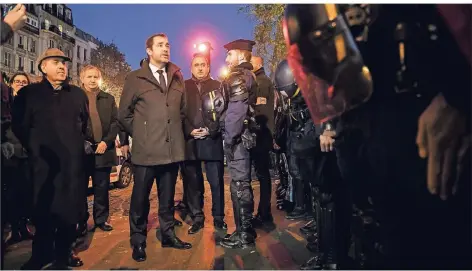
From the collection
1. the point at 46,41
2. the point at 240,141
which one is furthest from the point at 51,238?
the point at 46,41

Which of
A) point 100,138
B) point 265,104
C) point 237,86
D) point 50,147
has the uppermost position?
point 237,86

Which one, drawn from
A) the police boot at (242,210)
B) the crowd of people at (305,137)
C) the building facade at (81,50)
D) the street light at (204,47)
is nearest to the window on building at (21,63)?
the building facade at (81,50)

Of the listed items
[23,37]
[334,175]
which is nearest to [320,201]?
[334,175]

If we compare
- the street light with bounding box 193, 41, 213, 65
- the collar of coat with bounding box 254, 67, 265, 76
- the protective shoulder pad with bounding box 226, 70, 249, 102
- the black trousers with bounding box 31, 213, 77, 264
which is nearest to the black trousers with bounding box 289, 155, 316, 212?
the protective shoulder pad with bounding box 226, 70, 249, 102

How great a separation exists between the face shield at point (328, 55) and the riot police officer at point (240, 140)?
7.45 ft

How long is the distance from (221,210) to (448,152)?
3813mm

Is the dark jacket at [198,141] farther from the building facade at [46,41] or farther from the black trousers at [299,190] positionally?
the building facade at [46,41]

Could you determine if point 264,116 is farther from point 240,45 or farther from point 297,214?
point 297,214

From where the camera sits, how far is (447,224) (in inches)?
75.5

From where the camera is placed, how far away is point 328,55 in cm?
189

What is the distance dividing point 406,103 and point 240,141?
2.64 metres

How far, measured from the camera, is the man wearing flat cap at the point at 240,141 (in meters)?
4.34

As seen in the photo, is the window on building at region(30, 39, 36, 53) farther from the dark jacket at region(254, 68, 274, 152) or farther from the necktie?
the necktie

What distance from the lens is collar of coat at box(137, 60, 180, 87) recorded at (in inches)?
171
